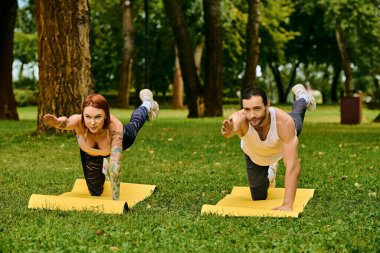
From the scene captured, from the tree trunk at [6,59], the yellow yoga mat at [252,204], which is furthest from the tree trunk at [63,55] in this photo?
the tree trunk at [6,59]

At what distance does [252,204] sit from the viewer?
723cm

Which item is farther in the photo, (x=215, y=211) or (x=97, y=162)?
(x=97, y=162)

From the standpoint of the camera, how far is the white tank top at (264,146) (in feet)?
22.1

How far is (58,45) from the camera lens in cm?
1427

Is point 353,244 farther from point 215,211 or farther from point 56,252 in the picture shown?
point 56,252

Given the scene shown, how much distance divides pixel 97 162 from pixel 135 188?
0.72 m

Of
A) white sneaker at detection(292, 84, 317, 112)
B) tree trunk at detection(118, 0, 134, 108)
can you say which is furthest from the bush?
white sneaker at detection(292, 84, 317, 112)

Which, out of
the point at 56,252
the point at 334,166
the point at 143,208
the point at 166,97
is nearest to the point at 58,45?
the point at 334,166

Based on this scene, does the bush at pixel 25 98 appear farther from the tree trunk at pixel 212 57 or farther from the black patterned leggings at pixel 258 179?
the black patterned leggings at pixel 258 179

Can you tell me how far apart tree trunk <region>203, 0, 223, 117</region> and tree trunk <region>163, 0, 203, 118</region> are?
1.18 feet

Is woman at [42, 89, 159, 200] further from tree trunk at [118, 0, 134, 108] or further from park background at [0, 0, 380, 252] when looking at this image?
tree trunk at [118, 0, 134, 108]

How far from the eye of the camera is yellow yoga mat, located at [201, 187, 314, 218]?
655cm

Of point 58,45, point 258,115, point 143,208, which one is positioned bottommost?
point 143,208

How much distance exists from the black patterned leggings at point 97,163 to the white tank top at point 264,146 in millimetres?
1242
